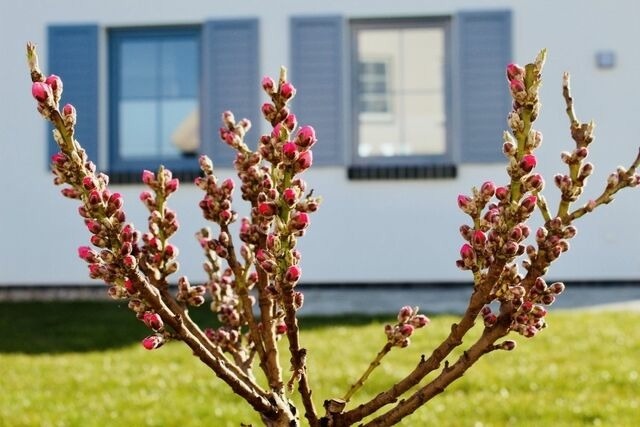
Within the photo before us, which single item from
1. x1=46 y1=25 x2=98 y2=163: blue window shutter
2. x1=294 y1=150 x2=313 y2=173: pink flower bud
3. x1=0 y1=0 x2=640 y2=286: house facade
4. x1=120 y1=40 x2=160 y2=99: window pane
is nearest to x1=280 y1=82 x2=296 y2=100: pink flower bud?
x1=294 y1=150 x2=313 y2=173: pink flower bud

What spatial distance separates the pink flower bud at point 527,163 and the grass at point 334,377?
8.79 feet

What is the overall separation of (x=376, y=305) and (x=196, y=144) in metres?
2.64

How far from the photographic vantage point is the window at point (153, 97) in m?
8.88

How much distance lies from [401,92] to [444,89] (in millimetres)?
421

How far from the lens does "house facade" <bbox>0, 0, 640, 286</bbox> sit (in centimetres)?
849

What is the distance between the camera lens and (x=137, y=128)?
894 centimetres

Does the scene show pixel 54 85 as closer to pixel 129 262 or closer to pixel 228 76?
pixel 129 262

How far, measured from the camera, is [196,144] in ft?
29.2

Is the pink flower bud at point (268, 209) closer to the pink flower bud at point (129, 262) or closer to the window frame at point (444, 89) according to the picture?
the pink flower bud at point (129, 262)

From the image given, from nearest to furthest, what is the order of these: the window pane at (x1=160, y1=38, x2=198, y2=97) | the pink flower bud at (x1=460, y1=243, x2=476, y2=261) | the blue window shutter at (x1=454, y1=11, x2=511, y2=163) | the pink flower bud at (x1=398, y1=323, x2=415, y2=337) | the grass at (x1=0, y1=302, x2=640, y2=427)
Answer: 1. the pink flower bud at (x1=460, y1=243, x2=476, y2=261)
2. the pink flower bud at (x1=398, y1=323, x2=415, y2=337)
3. the grass at (x1=0, y1=302, x2=640, y2=427)
4. the blue window shutter at (x1=454, y1=11, x2=511, y2=163)
5. the window pane at (x1=160, y1=38, x2=198, y2=97)

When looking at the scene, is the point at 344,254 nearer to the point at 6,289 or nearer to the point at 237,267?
the point at 6,289

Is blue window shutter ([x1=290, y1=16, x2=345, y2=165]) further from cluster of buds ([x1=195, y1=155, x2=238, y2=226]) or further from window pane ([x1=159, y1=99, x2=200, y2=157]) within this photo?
cluster of buds ([x1=195, y1=155, x2=238, y2=226])

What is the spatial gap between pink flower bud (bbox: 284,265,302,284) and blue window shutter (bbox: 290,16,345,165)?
7.53 metres

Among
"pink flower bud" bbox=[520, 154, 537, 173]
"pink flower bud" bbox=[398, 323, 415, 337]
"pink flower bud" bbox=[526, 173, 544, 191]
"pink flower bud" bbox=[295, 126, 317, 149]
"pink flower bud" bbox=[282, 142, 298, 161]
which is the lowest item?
"pink flower bud" bbox=[398, 323, 415, 337]
